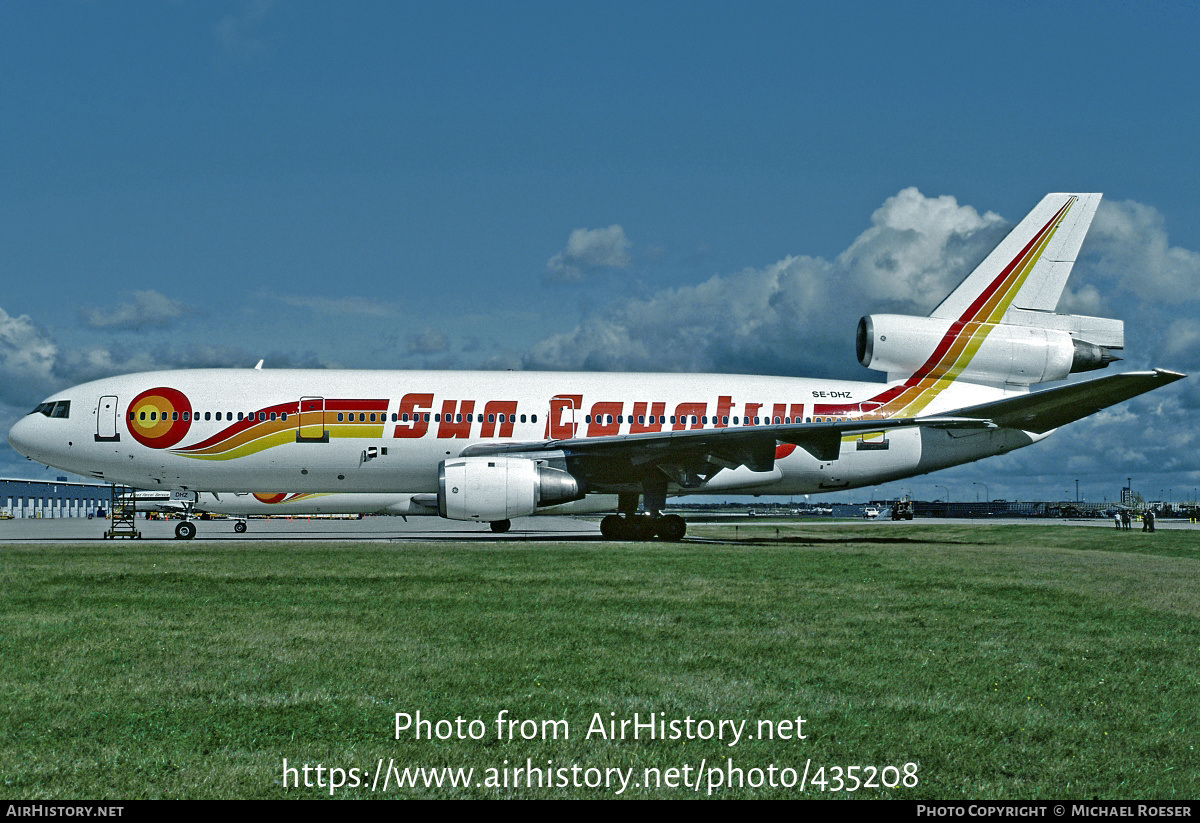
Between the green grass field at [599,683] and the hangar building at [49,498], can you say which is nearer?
the green grass field at [599,683]

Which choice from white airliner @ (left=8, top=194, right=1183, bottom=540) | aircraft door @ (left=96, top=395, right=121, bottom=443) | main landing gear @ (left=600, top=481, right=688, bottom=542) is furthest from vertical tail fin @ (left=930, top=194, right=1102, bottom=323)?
aircraft door @ (left=96, top=395, right=121, bottom=443)

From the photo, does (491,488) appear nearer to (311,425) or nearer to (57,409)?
(311,425)

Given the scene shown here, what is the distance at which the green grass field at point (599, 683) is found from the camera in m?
4.59

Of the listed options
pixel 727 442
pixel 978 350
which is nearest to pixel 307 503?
pixel 727 442

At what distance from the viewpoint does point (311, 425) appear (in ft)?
77.7

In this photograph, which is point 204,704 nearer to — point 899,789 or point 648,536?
point 899,789

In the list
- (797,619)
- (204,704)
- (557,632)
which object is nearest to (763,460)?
(797,619)

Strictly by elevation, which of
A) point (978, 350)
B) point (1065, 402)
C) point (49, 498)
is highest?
point (978, 350)

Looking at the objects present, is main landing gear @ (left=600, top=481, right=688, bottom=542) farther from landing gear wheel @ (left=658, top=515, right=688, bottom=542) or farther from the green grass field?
the green grass field

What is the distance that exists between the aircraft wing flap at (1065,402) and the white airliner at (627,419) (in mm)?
78

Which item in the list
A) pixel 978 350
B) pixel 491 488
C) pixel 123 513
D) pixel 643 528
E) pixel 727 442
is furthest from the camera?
pixel 123 513

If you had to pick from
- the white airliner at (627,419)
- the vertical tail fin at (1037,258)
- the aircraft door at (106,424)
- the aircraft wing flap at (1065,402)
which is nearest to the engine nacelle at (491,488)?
the white airliner at (627,419)

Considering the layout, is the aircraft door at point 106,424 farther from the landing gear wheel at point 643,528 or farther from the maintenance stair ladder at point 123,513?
the landing gear wheel at point 643,528

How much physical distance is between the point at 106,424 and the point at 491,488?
9.91m
